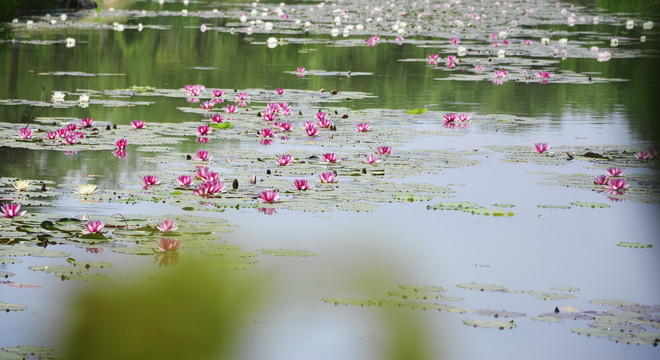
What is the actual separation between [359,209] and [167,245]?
113 cm

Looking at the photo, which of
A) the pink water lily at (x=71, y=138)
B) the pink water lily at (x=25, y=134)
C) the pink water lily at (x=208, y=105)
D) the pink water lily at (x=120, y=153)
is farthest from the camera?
the pink water lily at (x=208, y=105)

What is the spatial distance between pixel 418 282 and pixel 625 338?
94 cm

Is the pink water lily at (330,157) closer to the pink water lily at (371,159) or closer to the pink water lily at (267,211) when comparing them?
the pink water lily at (371,159)

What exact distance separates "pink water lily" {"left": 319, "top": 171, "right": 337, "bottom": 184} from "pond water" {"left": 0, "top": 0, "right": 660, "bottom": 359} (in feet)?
0.20

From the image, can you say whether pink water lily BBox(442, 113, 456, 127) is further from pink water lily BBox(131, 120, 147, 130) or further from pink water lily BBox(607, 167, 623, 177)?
pink water lily BBox(131, 120, 147, 130)

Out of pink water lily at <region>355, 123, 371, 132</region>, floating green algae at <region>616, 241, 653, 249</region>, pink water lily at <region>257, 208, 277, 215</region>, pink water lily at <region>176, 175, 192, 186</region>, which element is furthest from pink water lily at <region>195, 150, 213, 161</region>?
floating green algae at <region>616, 241, 653, 249</region>

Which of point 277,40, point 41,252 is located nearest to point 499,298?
point 41,252

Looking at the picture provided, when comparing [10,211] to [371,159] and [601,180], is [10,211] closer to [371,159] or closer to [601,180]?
[371,159]

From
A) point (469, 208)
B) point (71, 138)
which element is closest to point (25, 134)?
point (71, 138)

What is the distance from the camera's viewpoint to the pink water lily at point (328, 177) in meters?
5.64

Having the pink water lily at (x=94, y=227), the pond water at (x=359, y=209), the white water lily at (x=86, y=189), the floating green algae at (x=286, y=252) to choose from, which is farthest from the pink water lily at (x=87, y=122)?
the floating green algae at (x=286, y=252)

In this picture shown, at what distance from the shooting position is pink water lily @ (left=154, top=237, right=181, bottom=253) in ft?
14.2

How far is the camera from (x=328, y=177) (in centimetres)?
564

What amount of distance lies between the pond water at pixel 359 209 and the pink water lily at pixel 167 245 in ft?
0.10
